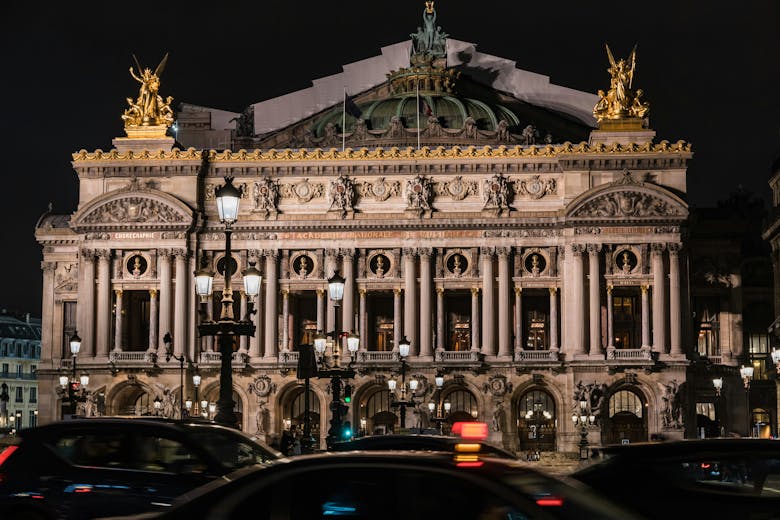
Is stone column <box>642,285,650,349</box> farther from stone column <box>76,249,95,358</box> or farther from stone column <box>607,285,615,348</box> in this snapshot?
stone column <box>76,249,95,358</box>

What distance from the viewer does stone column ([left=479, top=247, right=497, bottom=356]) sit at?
87.7 meters

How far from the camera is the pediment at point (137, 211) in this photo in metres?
89.1

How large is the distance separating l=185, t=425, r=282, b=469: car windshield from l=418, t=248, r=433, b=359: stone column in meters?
67.1

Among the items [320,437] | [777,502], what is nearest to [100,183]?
[320,437]

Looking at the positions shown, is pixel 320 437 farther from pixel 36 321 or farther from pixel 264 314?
pixel 36 321

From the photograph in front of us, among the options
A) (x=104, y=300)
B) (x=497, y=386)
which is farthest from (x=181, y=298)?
(x=497, y=386)

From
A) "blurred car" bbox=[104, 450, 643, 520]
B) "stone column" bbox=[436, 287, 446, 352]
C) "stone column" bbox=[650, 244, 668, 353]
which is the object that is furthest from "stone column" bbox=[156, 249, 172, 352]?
"blurred car" bbox=[104, 450, 643, 520]

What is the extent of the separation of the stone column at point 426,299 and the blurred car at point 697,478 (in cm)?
7149

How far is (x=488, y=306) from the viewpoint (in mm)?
87938

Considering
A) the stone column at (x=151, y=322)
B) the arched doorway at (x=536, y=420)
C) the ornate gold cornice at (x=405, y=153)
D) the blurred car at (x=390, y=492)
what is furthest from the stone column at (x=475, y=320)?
the blurred car at (x=390, y=492)

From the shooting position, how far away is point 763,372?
105 meters

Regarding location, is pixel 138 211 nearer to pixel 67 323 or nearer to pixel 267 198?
pixel 267 198

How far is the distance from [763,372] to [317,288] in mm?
37338

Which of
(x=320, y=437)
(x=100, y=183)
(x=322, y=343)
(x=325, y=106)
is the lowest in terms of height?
(x=320, y=437)
